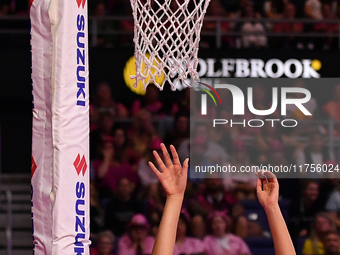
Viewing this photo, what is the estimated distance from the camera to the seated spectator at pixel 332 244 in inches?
225

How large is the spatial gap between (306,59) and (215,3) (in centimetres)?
154

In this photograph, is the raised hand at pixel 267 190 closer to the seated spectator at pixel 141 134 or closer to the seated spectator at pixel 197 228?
the seated spectator at pixel 197 228

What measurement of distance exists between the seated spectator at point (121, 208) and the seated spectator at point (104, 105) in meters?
0.99

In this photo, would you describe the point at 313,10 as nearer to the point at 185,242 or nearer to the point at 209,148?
the point at 209,148

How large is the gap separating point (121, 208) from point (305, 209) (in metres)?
2.09

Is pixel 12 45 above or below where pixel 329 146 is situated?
above

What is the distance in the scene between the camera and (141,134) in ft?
21.2

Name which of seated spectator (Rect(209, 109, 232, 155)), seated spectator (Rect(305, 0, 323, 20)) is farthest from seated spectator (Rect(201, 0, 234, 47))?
seated spectator (Rect(209, 109, 232, 155))

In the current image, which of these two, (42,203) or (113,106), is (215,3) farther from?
(42,203)

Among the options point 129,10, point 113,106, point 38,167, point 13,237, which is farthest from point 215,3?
point 38,167

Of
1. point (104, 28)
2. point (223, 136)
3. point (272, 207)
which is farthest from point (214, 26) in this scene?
point (272, 207)

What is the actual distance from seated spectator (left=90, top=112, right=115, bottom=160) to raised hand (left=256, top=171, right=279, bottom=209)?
163 inches

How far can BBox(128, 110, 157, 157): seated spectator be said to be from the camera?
640 cm

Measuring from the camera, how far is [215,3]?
25.1 ft
